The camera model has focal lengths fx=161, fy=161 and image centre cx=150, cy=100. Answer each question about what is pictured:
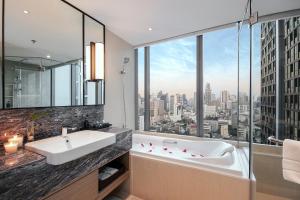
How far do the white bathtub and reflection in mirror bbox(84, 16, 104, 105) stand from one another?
97 cm

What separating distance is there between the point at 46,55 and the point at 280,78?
293 cm

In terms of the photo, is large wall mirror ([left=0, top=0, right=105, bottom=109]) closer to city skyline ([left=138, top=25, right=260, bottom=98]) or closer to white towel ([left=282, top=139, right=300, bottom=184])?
city skyline ([left=138, top=25, right=260, bottom=98])

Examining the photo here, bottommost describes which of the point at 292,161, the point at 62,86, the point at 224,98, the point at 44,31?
the point at 292,161

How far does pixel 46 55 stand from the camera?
1.71 m

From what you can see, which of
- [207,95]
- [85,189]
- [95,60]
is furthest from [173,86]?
[85,189]

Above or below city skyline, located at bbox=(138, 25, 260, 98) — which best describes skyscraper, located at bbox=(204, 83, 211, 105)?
below

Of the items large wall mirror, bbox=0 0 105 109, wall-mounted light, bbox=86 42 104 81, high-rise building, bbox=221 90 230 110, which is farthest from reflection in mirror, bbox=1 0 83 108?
high-rise building, bbox=221 90 230 110

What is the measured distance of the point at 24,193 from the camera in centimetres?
104

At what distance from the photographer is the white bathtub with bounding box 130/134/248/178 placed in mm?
1741

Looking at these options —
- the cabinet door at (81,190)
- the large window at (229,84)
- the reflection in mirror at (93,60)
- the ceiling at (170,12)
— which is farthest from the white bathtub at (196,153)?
the ceiling at (170,12)

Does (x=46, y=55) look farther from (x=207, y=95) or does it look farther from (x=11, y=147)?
(x=207, y=95)

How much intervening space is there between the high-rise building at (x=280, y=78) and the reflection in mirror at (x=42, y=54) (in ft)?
8.20

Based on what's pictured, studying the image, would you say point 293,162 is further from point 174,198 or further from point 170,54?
point 170,54

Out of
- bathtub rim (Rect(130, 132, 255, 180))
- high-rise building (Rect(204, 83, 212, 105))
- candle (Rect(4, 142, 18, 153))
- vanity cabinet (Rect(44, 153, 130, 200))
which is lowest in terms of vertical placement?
vanity cabinet (Rect(44, 153, 130, 200))
